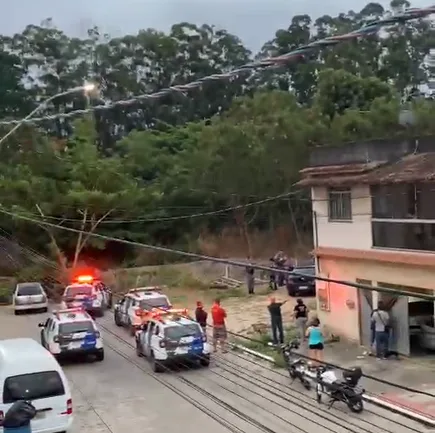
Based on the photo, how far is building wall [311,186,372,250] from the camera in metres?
20.9

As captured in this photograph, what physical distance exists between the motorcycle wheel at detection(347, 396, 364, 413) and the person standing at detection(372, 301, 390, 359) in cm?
536

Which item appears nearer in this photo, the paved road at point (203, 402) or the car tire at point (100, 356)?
the paved road at point (203, 402)

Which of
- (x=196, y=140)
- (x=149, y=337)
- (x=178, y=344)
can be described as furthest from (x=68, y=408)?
Result: (x=196, y=140)

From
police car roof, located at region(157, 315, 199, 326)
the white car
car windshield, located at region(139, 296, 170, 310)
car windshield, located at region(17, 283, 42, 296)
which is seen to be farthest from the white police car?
police car roof, located at region(157, 315, 199, 326)

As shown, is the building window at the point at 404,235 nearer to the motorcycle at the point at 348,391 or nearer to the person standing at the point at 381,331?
the person standing at the point at 381,331

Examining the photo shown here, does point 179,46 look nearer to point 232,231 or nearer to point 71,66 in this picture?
point 71,66

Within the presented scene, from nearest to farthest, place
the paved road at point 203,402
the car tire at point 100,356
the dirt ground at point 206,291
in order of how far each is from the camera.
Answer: the paved road at point 203,402, the car tire at point 100,356, the dirt ground at point 206,291

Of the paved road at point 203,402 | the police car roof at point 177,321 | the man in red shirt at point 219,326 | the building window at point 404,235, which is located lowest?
the paved road at point 203,402

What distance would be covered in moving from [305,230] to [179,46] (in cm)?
1982

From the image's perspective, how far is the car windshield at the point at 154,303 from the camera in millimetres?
25172

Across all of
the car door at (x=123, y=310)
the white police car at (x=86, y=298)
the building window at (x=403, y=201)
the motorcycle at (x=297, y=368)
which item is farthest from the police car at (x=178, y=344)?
the white police car at (x=86, y=298)

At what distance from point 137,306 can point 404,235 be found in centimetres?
969

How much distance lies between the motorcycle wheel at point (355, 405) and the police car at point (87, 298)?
17222 millimetres

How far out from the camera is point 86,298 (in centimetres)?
2992
